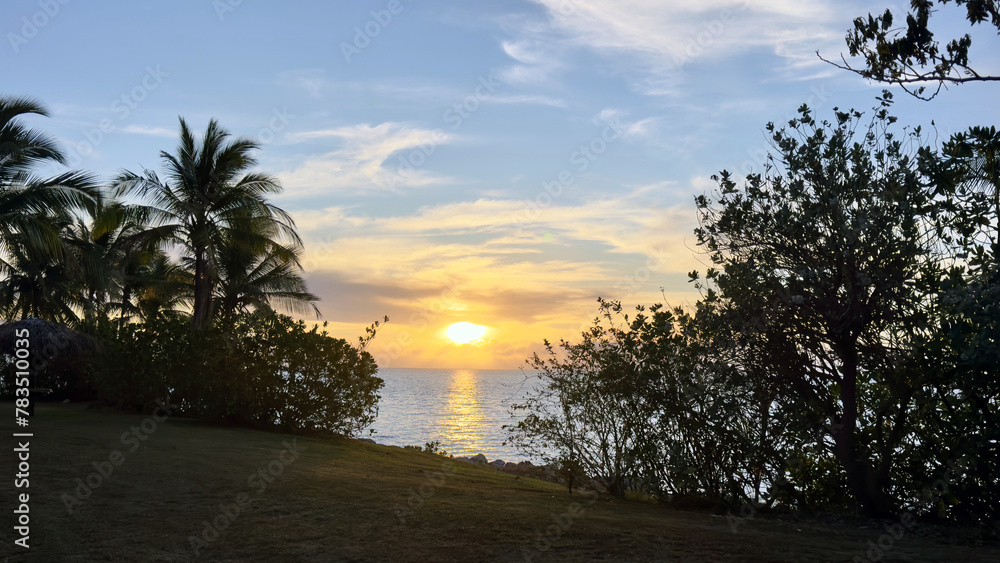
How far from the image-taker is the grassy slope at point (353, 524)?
5.38 metres

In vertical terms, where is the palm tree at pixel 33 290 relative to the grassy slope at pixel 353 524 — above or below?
above

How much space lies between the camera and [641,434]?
27.9ft

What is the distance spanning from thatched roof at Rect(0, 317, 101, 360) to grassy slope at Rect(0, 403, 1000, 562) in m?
9.76

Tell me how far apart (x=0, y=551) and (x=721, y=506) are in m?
6.99

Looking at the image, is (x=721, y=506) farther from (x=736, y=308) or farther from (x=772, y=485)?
(x=736, y=308)

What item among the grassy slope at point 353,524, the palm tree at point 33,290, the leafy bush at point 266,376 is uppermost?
the palm tree at point 33,290

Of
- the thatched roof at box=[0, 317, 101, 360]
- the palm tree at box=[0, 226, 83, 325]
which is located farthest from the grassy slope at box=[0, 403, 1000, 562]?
the palm tree at box=[0, 226, 83, 325]

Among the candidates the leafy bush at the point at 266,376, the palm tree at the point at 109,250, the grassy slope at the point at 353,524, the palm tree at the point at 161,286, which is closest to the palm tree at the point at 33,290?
the palm tree at the point at 109,250

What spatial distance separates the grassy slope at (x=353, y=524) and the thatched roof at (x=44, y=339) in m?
9.76

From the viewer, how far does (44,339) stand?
697 inches

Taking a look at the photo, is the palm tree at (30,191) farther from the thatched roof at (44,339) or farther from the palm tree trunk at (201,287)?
the palm tree trunk at (201,287)

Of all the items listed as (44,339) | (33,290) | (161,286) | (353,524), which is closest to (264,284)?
(161,286)

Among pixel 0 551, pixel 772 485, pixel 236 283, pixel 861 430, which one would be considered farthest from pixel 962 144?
pixel 236 283

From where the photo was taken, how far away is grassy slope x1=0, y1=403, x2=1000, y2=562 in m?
5.38
